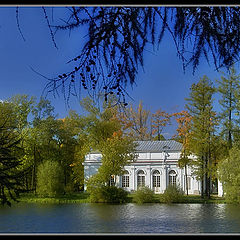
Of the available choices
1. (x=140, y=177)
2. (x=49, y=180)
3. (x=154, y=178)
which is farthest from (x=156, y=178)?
(x=49, y=180)

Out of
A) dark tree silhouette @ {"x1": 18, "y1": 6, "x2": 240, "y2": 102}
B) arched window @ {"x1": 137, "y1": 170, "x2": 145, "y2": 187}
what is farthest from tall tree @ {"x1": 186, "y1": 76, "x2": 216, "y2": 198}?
dark tree silhouette @ {"x1": 18, "y1": 6, "x2": 240, "y2": 102}

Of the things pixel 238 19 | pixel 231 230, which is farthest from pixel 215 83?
pixel 238 19

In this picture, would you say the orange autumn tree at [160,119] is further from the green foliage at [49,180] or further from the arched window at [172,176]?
the green foliage at [49,180]

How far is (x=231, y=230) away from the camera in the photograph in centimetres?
940

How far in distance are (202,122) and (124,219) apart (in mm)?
6900

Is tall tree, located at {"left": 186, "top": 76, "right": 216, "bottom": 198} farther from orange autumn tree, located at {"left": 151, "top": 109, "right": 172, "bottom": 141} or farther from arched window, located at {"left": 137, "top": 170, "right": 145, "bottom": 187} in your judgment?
arched window, located at {"left": 137, "top": 170, "right": 145, "bottom": 187}

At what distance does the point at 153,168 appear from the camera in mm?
20375

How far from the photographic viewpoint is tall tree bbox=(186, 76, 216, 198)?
1651 cm

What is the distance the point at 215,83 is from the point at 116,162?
588cm

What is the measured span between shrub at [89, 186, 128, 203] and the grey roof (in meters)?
4.80

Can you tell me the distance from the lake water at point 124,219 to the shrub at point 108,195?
1.10 meters

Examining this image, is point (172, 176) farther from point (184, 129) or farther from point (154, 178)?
point (184, 129)

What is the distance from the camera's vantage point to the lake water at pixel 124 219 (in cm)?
1021

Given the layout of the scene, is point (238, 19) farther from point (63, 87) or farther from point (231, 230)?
point (231, 230)
